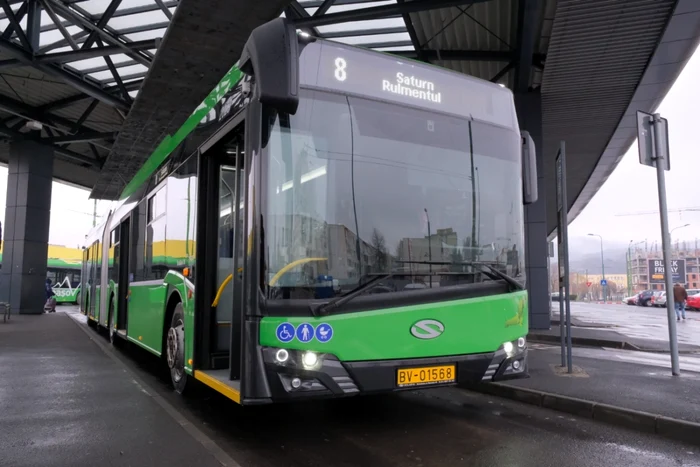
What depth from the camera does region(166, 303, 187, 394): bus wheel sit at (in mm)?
6121

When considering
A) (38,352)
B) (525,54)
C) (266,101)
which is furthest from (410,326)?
(525,54)

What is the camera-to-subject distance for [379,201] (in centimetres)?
445

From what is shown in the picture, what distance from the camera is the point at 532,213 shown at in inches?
571

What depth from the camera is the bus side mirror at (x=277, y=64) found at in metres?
4.03

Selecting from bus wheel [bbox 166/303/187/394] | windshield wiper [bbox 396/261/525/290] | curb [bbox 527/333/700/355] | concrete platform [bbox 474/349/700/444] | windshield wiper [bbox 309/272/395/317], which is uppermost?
windshield wiper [bbox 396/261/525/290]

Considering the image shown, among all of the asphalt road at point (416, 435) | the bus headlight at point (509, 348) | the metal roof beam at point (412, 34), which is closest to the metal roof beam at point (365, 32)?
the metal roof beam at point (412, 34)

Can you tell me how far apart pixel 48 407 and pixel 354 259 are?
13.5ft

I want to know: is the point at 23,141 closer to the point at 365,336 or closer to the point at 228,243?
the point at 228,243

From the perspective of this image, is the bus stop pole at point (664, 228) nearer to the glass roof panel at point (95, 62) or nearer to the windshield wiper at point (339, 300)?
the windshield wiper at point (339, 300)

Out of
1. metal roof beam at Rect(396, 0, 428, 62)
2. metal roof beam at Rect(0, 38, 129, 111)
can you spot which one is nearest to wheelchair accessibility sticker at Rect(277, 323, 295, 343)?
metal roof beam at Rect(396, 0, 428, 62)

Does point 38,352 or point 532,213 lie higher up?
point 532,213

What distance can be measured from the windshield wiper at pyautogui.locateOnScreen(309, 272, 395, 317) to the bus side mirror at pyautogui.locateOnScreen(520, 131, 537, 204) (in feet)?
7.05

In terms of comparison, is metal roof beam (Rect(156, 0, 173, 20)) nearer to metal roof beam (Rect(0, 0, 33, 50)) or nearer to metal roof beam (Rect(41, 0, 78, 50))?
metal roof beam (Rect(41, 0, 78, 50))

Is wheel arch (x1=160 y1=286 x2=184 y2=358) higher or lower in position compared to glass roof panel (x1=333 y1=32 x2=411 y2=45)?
lower
